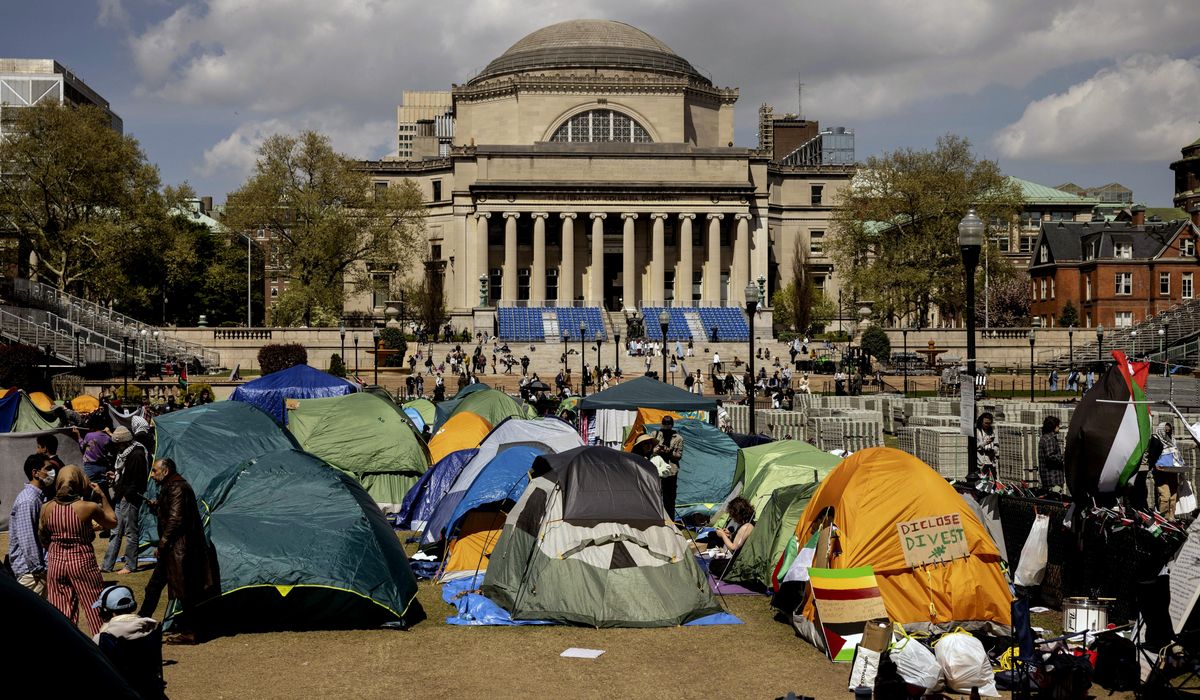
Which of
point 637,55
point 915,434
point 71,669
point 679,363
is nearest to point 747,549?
point 915,434

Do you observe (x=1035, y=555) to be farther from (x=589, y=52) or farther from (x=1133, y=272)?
(x=589, y=52)

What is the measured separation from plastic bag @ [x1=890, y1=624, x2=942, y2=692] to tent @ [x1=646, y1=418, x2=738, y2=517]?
10.5m

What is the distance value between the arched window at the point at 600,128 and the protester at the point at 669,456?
82.4 metres

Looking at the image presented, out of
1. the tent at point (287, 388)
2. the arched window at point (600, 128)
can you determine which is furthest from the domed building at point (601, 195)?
the tent at point (287, 388)

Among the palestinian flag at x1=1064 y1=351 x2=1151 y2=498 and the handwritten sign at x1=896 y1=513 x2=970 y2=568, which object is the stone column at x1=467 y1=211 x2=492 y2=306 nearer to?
the handwritten sign at x1=896 y1=513 x2=970 y2=568

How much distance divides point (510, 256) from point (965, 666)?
81372mm

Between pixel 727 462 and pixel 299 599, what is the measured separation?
10.8 metres

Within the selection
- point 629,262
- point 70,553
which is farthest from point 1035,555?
point 629,262

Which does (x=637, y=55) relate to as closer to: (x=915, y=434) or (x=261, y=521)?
(x=915, y=434)

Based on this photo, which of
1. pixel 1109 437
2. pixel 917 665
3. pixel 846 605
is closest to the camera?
pixel 917 665

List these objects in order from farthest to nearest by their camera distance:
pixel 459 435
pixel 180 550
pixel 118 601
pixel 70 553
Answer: pixel 459 435 < pixel 180 550 < pixel 70 553 < pixel 118 601

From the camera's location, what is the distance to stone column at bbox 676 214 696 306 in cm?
9219

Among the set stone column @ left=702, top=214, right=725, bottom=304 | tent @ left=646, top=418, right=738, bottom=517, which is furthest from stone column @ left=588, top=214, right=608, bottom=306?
tent @ left=646, top=418, right=738, bottom=517

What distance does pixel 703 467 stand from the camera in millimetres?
22531
